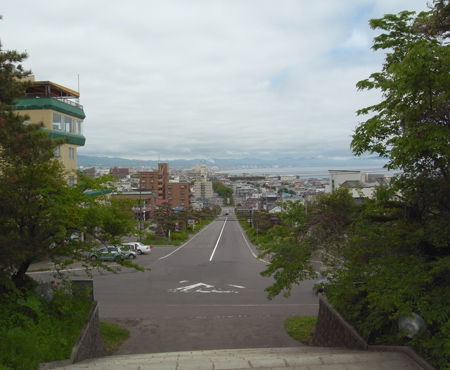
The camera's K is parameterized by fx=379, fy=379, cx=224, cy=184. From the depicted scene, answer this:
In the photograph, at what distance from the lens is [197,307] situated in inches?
647

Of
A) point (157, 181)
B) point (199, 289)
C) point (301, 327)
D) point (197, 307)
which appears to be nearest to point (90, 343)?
point (197, 307)

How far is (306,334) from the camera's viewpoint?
13000 millimetres

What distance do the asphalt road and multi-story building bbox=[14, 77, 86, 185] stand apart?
10.8 m

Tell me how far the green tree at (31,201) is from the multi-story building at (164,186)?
9128cm

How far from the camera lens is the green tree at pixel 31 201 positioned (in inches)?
356

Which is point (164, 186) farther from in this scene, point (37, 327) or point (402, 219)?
point (402, 219)

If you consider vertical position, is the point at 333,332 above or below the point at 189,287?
above

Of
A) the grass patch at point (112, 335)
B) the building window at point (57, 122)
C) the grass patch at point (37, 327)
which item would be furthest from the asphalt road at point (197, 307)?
the building window at point (57, 122)

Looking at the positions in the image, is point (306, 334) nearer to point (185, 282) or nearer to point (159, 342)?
point (159, 342)

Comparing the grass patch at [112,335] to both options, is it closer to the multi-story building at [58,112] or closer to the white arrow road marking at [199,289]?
the white arrow road marking at [199,289]

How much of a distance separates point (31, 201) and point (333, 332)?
855cm

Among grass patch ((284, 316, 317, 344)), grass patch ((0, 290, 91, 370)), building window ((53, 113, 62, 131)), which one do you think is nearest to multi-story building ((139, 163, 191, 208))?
building window ((53, 113, 62, 131))

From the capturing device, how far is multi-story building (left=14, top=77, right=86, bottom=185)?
97.1 ft

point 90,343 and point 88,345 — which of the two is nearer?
point 88,345
